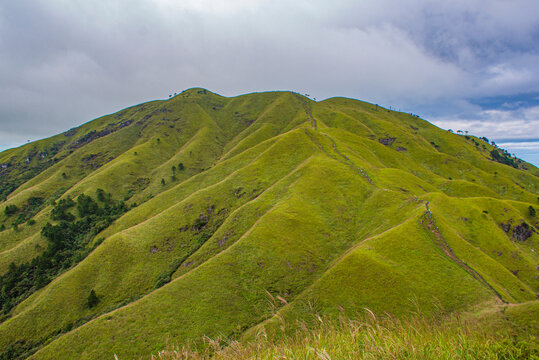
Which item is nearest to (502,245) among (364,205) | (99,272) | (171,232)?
(364,205)

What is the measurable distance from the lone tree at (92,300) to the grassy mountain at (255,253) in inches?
10.3

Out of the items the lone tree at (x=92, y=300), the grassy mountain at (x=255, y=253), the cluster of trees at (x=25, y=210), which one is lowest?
the lone tree at (x=92, y=300)

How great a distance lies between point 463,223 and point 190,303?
275 ft

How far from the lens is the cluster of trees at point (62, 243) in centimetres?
7944

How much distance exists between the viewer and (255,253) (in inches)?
2341

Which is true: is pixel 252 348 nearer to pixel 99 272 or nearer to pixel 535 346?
pixel 535 346

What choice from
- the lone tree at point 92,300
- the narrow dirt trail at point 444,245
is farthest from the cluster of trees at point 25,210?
the narrow dirt trail at point 444,245

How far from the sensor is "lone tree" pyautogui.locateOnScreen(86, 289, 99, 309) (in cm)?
6172

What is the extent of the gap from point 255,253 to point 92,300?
4649 cm

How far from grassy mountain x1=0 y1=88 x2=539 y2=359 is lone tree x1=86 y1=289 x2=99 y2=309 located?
262 mm

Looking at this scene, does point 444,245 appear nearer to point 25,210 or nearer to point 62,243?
point 62,243

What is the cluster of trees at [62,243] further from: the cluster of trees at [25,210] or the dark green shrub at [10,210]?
the dark green shrub at [10,210]

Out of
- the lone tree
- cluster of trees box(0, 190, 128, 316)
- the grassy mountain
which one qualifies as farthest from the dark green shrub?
the lone tree

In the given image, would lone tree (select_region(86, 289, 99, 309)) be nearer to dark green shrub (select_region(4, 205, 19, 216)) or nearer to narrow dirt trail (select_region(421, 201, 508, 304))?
narrow dirt trail (select_region(421, 201, 508, 304))
